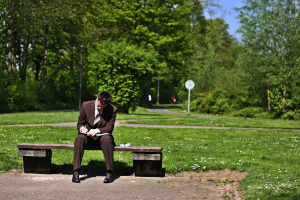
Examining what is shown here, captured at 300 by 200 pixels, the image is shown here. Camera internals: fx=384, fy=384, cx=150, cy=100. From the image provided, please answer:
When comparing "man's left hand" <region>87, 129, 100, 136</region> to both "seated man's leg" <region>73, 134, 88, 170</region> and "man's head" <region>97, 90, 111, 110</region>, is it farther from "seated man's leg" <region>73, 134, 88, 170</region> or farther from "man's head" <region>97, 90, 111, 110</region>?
"man's head" <region>97, 90, 111, 110</region>

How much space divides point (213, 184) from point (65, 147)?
2.68 metres

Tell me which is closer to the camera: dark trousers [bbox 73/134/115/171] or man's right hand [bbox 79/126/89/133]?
dark trousers [bbox 73/134/115/171]

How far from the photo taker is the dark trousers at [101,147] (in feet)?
21.7

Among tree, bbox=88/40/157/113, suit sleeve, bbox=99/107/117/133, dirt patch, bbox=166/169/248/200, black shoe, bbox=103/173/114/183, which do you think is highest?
tree, bbox=88/40/157/113

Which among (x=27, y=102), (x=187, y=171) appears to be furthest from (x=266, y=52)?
(x=187, y=171)

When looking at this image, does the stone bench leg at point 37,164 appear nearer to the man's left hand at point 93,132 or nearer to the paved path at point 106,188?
the paved path at point 106,188

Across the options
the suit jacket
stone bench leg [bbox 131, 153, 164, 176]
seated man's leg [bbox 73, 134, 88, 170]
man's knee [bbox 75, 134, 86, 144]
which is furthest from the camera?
stone bench leg [bbox 131, 153, 164, 176]

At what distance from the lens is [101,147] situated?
6.86 m

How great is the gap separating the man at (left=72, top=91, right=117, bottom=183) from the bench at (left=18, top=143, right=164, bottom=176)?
0.21 m

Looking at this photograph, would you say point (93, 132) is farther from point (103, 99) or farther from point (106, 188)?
point (106, 188)

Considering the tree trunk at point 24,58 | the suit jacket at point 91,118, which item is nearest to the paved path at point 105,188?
the suit jacket at point 91,118

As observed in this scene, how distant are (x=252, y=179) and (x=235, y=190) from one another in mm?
470

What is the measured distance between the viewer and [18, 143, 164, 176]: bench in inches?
272

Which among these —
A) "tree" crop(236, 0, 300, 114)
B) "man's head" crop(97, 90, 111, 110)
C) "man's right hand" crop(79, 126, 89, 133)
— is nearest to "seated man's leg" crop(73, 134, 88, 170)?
"man's right hand" crop(79, 126, 89, 133)
